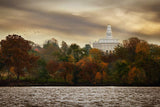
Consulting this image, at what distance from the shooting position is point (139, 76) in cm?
6719

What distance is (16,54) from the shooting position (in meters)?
67.4

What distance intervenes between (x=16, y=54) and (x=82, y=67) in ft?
46.3

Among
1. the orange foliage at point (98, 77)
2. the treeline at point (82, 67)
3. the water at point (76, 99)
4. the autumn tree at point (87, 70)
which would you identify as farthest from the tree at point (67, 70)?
the water at point (76, 99)

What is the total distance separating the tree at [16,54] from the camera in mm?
67000

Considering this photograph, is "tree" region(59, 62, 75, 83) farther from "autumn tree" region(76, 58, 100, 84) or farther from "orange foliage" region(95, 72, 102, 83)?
"orange foliage" region(95, 72, 102, 83)

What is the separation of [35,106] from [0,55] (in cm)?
4413

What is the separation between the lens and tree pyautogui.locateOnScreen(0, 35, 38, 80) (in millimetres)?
67000

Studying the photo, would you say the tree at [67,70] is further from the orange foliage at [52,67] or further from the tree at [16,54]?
the tree at [16,54]

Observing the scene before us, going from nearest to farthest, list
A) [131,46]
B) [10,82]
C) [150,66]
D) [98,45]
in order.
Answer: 1. [10,82]
2. [150,66]
3. [131,46]
4. [98,45]

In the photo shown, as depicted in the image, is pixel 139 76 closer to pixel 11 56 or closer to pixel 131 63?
pixel 131 63

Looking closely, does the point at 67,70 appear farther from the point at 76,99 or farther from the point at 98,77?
the point at 76,99

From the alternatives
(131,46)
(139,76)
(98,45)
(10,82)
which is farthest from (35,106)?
(98,45)

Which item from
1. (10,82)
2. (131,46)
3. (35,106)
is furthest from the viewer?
(131,46)

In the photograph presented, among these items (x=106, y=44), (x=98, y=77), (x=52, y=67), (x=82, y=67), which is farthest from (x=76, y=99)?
(x=106, y=44)
